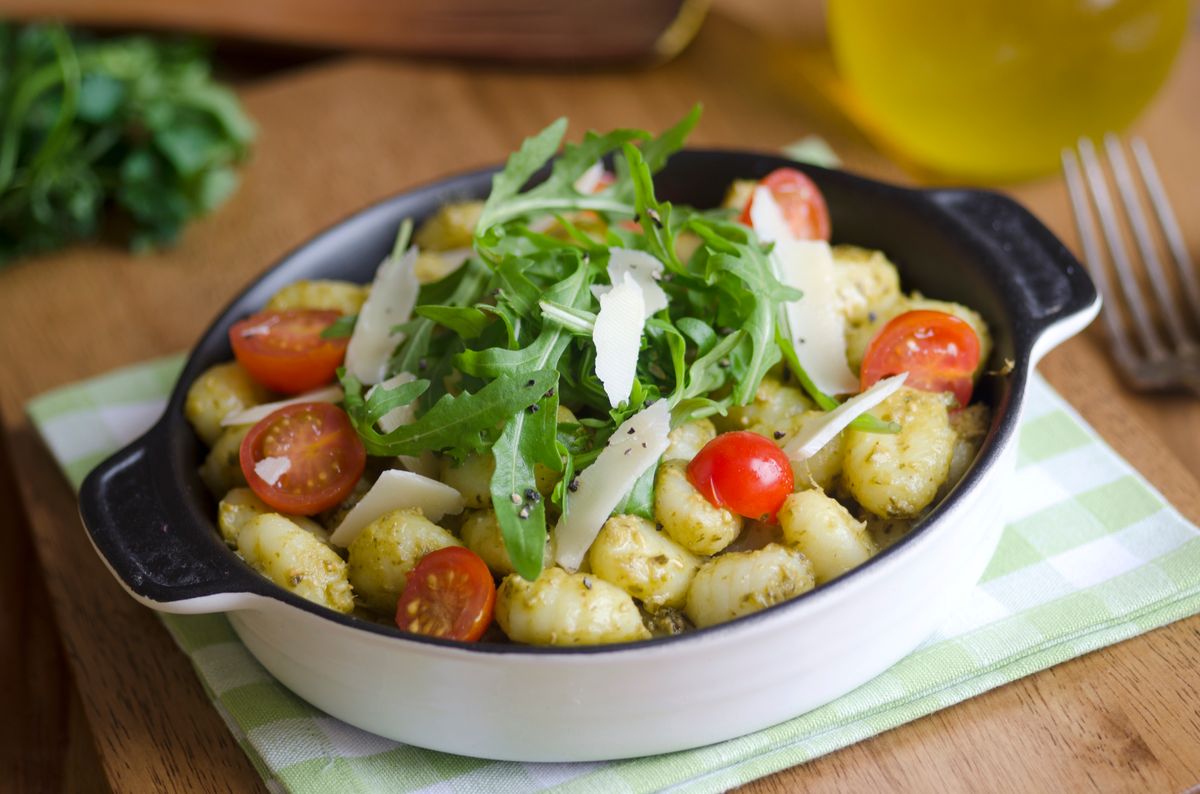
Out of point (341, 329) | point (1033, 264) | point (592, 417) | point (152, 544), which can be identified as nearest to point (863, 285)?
point (1033, 264)

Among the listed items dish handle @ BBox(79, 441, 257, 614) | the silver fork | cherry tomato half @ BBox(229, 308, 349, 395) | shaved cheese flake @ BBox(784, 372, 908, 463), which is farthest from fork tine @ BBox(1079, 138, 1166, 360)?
dish handle @ BBox(79, 441, 257, 614)

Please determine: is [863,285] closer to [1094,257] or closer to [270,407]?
[1094,257]

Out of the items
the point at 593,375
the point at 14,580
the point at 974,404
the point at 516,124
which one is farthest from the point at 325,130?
the point at 974,404

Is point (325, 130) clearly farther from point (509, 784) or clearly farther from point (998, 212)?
point (509, 784)

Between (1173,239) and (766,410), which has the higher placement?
(766,410)

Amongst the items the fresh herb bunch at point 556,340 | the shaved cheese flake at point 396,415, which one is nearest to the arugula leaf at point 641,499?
the fresh herb bunch at point 556,340

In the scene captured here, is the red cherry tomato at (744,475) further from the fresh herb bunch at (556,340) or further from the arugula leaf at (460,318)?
the arugula leaf at (460,318)
